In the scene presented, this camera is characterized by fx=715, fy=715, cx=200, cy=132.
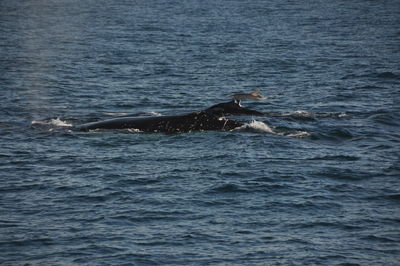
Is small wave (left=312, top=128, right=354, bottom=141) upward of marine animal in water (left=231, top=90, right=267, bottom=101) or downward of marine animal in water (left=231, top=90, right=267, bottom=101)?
downward

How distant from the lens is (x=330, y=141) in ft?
77.4

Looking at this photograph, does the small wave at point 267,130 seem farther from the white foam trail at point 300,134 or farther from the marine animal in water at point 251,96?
the marine animal in water at point 251,96

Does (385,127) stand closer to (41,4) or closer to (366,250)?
(366,250)

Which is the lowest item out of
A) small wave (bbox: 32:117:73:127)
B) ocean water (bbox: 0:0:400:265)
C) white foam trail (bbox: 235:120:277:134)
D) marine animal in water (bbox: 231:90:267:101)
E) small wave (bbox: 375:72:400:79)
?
ocean water (bbox: 0:0:400:265)

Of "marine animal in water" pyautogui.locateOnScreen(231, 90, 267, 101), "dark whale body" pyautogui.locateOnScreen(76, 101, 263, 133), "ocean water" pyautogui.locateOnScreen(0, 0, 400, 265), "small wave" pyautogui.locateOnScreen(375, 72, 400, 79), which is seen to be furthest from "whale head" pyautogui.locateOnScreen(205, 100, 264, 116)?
"small wave" pyautogui.locateOnScreen(375, 72, 400, 79)

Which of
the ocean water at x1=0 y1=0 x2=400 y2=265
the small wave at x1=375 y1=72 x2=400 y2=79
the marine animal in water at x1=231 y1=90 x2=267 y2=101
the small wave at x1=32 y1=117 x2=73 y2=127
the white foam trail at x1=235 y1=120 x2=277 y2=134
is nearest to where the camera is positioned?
the ocean water at x1=0 y1=0 x2=400 y2=265

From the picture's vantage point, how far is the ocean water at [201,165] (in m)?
15.5

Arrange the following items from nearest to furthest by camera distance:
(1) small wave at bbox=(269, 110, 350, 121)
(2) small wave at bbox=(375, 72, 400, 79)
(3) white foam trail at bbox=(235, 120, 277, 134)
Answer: (3) white foam trail at bbox=(235, 120, 277, 134) < (1) small wave at bbox=(269, 110, 350, 121) < (2) small wave at bbox=(375, 72, 400, 79)

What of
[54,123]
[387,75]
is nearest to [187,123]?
[54,123]

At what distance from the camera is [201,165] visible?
21.0 metres

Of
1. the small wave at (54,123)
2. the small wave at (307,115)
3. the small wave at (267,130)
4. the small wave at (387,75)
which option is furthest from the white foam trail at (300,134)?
the small wave at (387,75)

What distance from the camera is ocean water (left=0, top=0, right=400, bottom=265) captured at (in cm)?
1550

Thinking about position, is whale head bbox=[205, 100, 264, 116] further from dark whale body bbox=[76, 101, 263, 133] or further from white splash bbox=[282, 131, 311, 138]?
white splash bbox=[282, 131, 311, 138]

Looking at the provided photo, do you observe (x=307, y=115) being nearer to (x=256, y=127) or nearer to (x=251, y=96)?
(x=256, y=127)
